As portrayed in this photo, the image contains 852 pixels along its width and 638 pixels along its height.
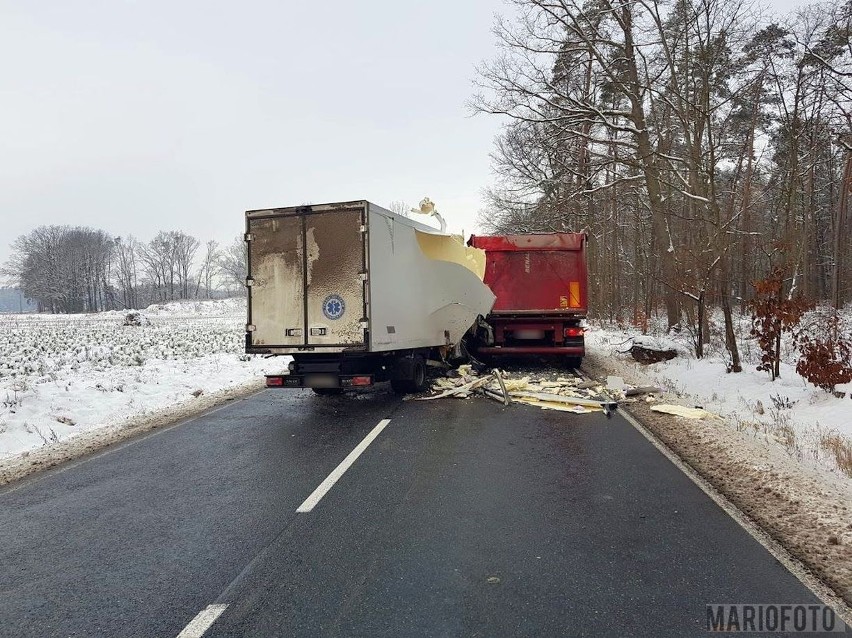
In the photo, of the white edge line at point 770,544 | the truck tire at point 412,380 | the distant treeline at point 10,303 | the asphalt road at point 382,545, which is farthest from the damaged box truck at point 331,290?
the distant treeline at point 10,303

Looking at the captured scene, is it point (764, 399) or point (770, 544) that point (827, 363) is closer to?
point (764, 399)

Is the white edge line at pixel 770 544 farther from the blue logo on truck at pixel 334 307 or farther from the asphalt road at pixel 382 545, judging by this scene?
the blue logo on truck at pixel 334 307

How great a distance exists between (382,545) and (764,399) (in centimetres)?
730

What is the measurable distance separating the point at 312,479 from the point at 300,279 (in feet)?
13.1

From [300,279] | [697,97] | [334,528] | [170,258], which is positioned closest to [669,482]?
[334,528]

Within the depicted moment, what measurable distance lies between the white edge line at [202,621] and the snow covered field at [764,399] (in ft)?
17.8

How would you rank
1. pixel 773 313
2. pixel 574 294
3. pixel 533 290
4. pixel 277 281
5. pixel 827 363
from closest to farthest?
pixel 827 363 < pixel 277 281 < pixel 773 313 < pixel 574 294 < pixel 533 290

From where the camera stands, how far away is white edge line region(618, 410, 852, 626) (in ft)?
9.58

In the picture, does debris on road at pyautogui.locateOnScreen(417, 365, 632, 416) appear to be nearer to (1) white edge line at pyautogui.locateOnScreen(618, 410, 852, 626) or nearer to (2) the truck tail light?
(2) the truck tail light

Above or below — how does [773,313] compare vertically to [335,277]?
below

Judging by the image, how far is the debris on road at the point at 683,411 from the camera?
757cm

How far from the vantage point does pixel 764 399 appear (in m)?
8.44

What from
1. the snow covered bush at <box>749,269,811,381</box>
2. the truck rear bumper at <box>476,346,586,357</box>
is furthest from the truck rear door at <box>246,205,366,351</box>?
the snow covered bush at <box>749,269,811,381</box>

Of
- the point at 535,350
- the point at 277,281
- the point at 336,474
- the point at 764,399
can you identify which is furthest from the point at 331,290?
the point at 764,399
